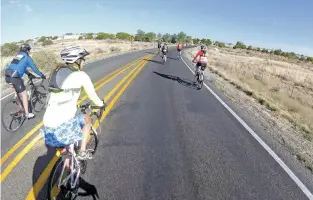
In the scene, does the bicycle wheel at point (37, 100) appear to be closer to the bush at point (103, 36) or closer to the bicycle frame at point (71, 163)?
the bicycle frame at point (71, 163)

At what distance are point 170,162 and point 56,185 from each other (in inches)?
105

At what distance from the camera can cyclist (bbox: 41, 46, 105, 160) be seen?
4.20 meters

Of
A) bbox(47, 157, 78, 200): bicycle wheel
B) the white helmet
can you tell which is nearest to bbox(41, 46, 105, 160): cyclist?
the white helmet

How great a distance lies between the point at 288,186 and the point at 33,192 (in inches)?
174

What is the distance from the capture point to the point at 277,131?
9.30 metres

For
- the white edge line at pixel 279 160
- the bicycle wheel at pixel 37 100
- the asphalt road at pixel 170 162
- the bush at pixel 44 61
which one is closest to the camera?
the asphalt road at pixel 170 162

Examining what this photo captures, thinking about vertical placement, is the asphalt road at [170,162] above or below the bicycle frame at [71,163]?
below

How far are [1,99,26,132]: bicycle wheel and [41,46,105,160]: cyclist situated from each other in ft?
14.1

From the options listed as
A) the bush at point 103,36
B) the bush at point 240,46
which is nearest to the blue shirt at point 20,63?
the bush at point 103,36

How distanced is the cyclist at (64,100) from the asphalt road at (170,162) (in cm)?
115

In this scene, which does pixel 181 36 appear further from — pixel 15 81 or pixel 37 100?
pixel 15 81

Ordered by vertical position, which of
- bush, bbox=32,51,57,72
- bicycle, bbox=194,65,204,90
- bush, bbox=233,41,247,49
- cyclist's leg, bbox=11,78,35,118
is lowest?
bush, bbox=233,41,247,49

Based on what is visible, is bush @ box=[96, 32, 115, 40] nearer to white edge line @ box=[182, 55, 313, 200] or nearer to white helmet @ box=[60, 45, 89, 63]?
white edge line @ box=[182, 55, 313, 200]

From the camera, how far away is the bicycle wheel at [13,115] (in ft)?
26.2
